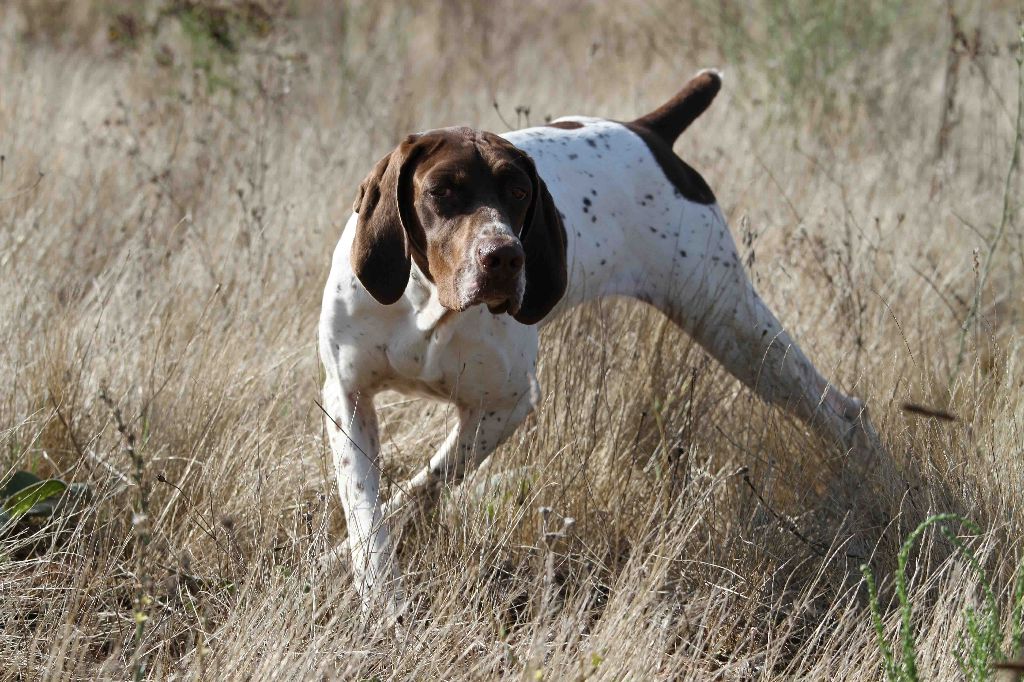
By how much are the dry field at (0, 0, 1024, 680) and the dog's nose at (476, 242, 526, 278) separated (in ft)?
1.84

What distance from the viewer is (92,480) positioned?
3463 millimetres

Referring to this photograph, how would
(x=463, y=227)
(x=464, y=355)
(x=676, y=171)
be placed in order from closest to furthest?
(x=463, y=227), (x=464, y=355), (x=676, y=171)

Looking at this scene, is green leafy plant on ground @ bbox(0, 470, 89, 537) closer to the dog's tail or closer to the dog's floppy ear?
the dog's floppy ear

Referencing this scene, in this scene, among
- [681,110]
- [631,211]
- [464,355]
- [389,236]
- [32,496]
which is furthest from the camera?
[681,110]

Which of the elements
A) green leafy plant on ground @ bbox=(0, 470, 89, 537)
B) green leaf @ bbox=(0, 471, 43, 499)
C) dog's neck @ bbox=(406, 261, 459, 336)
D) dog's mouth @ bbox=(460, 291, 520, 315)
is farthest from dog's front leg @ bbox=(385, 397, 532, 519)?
green leaf @ bbox=(0, 471, 43, 499)

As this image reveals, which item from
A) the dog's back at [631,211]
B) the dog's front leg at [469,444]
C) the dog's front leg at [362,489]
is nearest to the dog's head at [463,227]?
the dog's front leg at [469,444]

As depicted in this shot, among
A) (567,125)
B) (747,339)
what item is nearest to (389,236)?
(567,125)

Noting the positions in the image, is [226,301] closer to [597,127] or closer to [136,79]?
[597,127]

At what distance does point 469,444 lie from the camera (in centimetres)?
340

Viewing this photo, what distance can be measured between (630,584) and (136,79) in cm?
560

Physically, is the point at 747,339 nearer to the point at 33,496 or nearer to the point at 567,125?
the point at 567,125

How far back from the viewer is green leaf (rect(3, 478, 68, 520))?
3.14m

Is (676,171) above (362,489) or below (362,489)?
above

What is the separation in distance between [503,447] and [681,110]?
145cm
